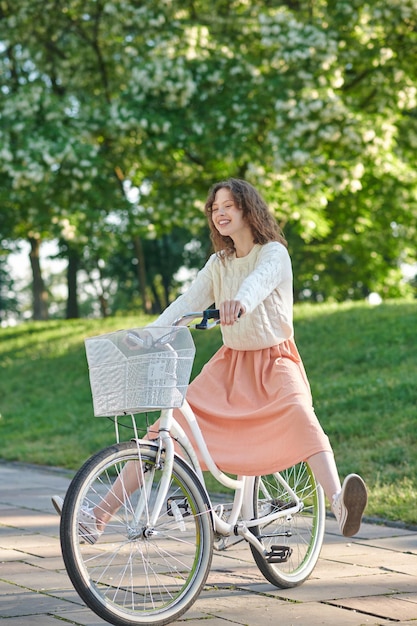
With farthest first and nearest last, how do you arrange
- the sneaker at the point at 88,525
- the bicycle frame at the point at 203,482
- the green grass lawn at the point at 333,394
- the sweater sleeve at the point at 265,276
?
the green grass lawn at the point at 333,394 → the sweater sleeve at the point at 265,276 → the bicycle frame at the point at 203,482 → the sneaker at the point at 88,525

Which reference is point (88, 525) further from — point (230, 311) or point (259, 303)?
point (259, 303)

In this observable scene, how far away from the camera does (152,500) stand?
4176 mm

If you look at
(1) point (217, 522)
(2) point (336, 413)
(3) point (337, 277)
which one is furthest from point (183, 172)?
(1) point (217, 522)

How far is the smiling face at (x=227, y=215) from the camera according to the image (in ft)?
15.0

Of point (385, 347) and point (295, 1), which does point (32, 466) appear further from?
point (295, 1)

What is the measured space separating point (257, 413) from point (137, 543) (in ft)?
2.48

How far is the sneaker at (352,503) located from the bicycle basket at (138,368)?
2.45ft

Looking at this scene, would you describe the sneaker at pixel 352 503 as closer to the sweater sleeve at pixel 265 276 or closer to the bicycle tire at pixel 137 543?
the bicycle tire at pixel 137 543

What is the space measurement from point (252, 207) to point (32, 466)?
19.5ft

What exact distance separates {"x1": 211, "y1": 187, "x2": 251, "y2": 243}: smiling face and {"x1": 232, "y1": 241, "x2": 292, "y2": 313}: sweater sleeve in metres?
0.15

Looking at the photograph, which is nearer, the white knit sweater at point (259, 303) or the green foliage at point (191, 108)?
the white knit sweater at point (259, 303)

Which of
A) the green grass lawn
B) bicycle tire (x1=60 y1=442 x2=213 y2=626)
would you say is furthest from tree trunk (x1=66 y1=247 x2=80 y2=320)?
bicycle tire (x1=60 y1=442 x2=213 y2=626)

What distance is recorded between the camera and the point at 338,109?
15.8 meters

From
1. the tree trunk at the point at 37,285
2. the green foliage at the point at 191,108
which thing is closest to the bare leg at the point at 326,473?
the green foliage at the point at 191,108
